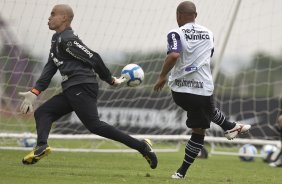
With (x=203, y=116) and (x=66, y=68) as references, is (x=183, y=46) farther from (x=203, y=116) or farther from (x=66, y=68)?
(x=66, y=68)

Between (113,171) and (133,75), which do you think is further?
(113,171)

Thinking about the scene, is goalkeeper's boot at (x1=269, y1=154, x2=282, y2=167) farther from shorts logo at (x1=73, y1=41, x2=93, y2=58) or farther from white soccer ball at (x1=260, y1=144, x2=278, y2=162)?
shorts logo at (x1=73, y1=41, x2=93, y2=58)

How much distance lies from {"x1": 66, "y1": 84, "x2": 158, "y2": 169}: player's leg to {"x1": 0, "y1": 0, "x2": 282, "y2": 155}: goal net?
2.89 m

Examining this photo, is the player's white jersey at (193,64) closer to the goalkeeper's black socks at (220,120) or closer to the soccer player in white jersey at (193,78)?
the soccer player in white jersey at (193,78)

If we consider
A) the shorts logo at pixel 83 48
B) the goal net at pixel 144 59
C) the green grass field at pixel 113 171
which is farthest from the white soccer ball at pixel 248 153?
the shorts logo at pixel 83 48

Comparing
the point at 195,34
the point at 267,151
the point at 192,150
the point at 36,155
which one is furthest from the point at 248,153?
the point at 36,155

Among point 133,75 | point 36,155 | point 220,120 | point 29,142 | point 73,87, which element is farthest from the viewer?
point 29,142

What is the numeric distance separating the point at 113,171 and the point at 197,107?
4.72 ft

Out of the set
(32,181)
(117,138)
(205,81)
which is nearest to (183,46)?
(205,81)

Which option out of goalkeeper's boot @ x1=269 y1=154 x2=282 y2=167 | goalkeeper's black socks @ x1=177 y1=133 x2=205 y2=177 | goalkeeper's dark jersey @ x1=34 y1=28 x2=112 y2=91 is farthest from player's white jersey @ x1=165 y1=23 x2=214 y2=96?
goalkeeper's boot @ x1=269 y1=154 x2=282 y2=167

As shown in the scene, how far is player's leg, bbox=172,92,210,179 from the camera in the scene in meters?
8.07

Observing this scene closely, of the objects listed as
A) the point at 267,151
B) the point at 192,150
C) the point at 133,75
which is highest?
the point at 133,75

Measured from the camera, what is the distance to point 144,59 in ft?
42.1

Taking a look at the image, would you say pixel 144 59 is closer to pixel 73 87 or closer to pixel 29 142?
pixel 29 142
